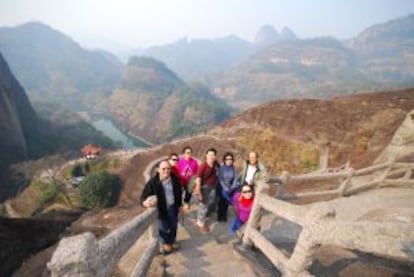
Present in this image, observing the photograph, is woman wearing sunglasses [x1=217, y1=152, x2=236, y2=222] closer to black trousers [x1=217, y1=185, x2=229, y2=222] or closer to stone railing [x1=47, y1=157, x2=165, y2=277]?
black trousers [x1=217, y1=185, x2=229, y2=222]

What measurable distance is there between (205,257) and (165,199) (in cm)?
126

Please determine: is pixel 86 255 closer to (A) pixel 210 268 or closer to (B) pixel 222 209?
(A) pixel 210 268

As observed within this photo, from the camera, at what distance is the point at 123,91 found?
182500 mm

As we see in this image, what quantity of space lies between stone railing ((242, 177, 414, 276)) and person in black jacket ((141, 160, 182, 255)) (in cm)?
158

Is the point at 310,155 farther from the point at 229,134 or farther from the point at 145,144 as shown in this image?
the point at 145,144

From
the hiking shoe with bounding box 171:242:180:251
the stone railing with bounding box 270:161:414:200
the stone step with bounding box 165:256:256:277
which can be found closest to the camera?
the stone step with bounding box 165:256:256:277

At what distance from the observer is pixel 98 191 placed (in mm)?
28547

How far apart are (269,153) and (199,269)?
88.8ft

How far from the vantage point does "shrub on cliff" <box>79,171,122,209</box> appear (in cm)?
2814

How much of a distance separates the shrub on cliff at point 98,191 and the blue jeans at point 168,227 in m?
24.4

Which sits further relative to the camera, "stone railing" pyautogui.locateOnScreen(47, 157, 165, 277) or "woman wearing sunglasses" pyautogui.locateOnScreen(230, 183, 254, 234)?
"woman wearing sunglasses" pyautogui.locateOnScreen(230, 183, 254, 234)

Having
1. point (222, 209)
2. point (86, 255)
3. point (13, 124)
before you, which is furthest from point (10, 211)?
point (13, 124)

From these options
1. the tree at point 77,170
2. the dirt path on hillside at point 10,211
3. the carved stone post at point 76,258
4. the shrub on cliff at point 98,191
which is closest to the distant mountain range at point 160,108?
the tree at point 77,170

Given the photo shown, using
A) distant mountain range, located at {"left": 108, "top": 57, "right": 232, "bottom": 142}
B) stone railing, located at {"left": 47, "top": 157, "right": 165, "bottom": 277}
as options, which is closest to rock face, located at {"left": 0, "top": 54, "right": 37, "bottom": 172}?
distant mountain range, located at {"left": 108, "top": 57, "right": 232, "bottom": 142}
